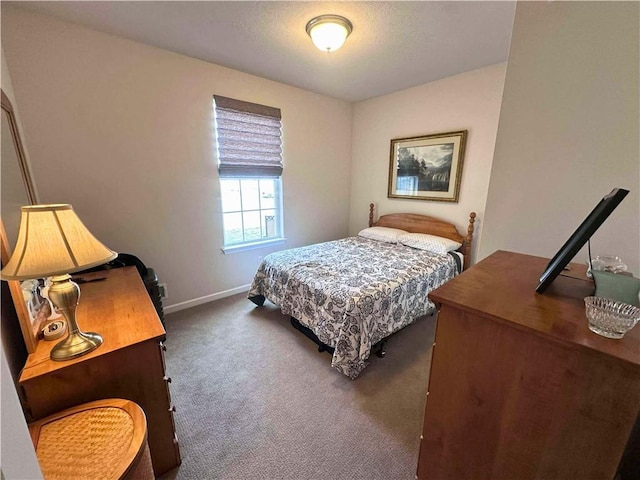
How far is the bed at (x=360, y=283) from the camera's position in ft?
6.22

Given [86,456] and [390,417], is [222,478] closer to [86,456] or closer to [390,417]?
[86,456]

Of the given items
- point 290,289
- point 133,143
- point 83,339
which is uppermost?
point 133,143

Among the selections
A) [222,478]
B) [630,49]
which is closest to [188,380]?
[222,478]

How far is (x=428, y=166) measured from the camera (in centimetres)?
326

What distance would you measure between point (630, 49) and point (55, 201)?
3461 millimetres

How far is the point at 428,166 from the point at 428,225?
2.35 ft

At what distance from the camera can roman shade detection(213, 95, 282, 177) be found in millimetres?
2770

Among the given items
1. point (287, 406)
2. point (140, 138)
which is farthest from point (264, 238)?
point (287, 406)

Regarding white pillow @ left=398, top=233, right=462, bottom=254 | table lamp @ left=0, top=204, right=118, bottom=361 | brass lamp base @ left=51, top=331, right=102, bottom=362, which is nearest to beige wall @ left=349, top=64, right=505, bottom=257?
white pillow @ left=398, top=233, right=462, bottom=254

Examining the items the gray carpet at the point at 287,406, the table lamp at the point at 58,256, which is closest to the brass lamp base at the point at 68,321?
the table lamp at the point at 58,256

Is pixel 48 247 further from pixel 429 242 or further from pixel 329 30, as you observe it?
pixel 429 242

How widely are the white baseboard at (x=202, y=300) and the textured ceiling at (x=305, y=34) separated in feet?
7.88

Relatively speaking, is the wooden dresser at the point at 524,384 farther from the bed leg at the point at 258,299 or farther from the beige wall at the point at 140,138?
the beige wall at the point at 140,138

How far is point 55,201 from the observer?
2094 millimetres
